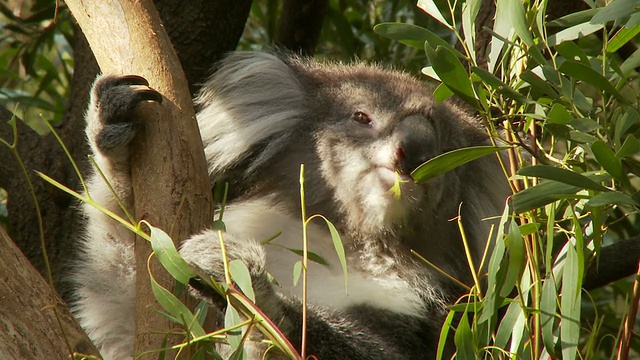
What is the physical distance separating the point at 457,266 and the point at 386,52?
1558 millimetres

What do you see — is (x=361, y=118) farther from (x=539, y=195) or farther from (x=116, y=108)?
(x=539, y=195)

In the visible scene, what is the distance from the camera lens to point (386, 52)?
4.11 m

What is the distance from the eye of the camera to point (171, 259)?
163cm

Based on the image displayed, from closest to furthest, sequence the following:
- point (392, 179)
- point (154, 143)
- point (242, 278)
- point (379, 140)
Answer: point (242, 278) → point (154, 143) → point (392, 179) → point (379, 140)

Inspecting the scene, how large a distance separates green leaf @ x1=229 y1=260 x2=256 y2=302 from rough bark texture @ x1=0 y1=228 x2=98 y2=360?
32cm

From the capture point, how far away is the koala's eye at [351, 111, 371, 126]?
2.74m

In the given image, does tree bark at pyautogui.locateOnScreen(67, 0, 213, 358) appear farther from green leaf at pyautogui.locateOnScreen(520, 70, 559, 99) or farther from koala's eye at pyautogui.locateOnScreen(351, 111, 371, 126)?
koala's eye at pyautogui.locateOnScreen(351, 111, 371, 126)

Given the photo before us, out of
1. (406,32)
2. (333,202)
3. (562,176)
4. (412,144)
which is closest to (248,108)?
(333,202)

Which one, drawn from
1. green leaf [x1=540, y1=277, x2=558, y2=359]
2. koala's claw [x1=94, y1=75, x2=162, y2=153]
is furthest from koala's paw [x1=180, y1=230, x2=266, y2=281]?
green leaf [x1=540, y1=277, x2=558, y2=359]

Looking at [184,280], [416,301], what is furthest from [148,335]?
[416,301]

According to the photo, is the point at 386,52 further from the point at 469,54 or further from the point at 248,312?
the point at 248,312

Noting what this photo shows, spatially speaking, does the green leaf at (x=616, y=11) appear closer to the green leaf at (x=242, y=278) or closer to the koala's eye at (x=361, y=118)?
the green leaf at (x=242, y=278)

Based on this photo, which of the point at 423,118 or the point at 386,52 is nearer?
the point at 423,118

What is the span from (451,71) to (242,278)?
1.93ft
